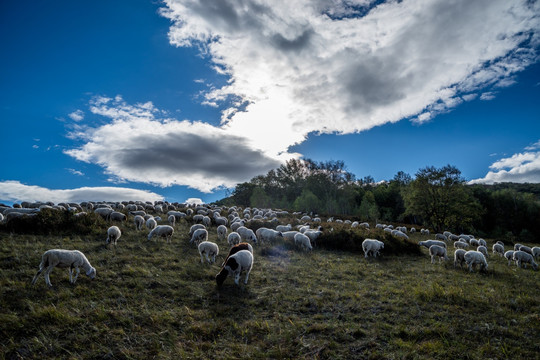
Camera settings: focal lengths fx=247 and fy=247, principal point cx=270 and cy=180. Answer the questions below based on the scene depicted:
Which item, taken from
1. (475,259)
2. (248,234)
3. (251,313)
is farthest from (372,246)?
(251,313)

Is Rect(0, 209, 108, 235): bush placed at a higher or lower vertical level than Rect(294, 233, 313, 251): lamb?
higher

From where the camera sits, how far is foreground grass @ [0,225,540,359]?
630cm

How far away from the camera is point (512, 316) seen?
838 cm

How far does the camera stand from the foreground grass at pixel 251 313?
6.30 metres

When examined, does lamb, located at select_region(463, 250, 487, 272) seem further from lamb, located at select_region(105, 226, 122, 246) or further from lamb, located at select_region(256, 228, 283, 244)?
lamb, located at select_region(105, 226, 122, 246)

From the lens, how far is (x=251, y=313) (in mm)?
8484

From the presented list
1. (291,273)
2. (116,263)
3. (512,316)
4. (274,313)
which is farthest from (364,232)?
(116,263)

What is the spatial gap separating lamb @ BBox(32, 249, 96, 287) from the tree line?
4579 cm

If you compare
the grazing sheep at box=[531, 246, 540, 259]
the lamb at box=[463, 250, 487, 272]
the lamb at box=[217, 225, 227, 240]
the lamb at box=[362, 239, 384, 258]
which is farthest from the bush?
the grazing sheep at box=[531, 246, 540, 259]

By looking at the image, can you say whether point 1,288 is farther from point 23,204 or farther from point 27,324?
point 23,204

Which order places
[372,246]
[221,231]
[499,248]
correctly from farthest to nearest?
[499,248], [221,231], [372,246]

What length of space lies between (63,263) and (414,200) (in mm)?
56975

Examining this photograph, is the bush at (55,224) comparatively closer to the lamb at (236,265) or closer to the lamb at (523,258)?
the lamb at (236,265)

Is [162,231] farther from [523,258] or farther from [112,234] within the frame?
[523,258]
